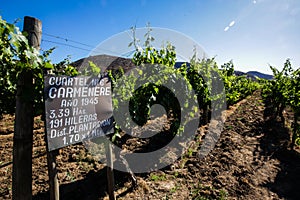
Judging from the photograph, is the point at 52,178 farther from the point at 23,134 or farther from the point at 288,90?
the point at 288,90

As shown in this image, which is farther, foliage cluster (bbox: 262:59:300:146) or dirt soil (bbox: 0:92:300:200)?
foliage cluster (bbox: 262:59:300:146)

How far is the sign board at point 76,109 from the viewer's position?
211cm

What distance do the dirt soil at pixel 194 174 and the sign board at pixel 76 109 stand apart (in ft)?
5.52

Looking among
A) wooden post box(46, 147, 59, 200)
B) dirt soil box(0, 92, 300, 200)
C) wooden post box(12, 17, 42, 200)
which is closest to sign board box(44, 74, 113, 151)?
wooden post box(12, 17, 42, 200)

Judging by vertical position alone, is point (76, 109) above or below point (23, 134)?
above

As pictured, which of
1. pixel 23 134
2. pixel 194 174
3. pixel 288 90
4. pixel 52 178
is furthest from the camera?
pixel 288 90

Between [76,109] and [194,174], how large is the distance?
3.40 metres

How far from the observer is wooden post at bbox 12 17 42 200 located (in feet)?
6.65

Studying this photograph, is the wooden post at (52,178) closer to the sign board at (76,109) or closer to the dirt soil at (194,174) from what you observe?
the sign board at (76,109)

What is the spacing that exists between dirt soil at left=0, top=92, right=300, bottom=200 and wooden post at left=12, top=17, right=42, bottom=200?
1.62 meters

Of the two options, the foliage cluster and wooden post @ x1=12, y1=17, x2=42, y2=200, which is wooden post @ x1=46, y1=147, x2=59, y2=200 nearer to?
wooden post @ x1=12, y1=17, x2=42, y2=200

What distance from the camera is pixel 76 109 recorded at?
241cm

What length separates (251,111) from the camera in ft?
30.2

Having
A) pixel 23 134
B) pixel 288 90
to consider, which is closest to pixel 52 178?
pixel 23 134
